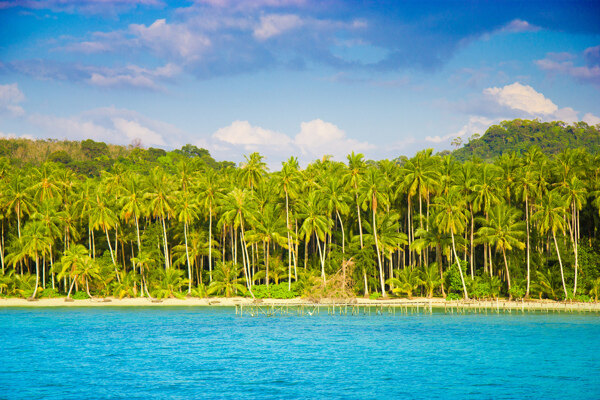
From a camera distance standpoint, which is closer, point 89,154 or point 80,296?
point 80,296

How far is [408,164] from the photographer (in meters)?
73.1

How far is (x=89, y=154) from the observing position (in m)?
151

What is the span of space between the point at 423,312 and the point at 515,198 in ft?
63.7

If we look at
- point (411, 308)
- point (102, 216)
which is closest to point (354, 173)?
point (411, 308)

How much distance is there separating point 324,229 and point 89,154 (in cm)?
9659

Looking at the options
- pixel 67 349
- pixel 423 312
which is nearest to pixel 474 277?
pixel 423 312

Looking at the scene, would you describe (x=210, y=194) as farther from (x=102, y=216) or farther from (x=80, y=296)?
(x=80, y=296)

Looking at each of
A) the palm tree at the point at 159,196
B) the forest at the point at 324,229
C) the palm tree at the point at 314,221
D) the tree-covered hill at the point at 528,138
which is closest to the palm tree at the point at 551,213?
the forest at the point at 324,229

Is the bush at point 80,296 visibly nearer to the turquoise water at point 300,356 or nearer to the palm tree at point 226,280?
the turquoise water at point 300,356

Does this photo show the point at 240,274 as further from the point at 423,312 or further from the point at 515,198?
the point at 515,198

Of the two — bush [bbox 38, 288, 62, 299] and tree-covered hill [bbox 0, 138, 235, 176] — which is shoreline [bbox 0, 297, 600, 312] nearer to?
bush [bbox 38, 288, 62, 299]

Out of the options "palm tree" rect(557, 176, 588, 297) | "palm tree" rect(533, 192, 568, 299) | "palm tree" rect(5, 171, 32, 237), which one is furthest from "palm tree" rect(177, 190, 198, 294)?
"palm tree" rect(557, 176, 588, 297)

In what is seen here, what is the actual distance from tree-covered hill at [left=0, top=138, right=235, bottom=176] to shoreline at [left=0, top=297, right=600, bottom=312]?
5035 cm

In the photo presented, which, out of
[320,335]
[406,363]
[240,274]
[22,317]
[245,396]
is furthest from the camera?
[240,274]
